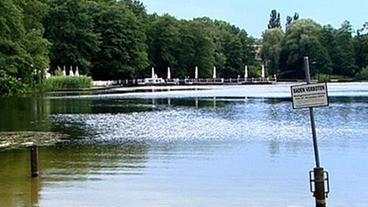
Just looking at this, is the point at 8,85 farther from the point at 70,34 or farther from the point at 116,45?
the point at 116,45

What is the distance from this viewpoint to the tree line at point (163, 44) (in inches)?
3398

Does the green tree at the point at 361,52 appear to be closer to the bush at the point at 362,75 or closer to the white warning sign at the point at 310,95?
the bush at the point at 362,75

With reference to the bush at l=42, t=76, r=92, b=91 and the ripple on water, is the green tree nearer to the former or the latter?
the bush at l=42, t=76, r=92, b=91

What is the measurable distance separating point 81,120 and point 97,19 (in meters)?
62.5

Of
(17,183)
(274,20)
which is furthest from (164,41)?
(17,183)

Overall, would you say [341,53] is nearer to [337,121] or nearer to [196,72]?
[196,72]

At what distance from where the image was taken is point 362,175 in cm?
1556

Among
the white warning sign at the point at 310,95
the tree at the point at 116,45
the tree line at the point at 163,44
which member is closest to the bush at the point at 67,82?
the tree line at the point at 163,44

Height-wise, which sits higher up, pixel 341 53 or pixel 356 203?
pixel 341 53

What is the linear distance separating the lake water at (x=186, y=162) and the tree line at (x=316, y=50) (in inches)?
3363

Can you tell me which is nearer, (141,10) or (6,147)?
(6,147)

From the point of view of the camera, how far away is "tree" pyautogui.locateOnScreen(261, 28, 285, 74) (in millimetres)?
122188

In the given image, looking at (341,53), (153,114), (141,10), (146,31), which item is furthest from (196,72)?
(153,114)

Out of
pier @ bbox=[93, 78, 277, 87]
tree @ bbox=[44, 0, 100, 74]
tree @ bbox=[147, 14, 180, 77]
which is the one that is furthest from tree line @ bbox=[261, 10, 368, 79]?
tree @ bbox=[44, 0, 100, 74]
